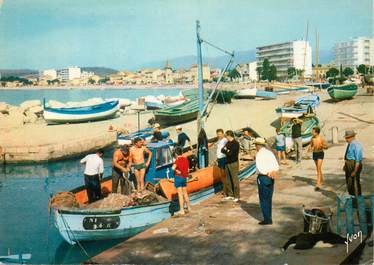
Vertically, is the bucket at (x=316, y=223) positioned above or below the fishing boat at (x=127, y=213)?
above

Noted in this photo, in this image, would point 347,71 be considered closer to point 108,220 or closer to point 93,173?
point 93,173

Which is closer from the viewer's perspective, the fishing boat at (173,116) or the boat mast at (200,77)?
the boat mast at (200,77)

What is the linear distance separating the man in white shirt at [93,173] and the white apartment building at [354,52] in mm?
174637

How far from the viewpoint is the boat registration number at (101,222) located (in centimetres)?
1150

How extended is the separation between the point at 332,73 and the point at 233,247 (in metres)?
117

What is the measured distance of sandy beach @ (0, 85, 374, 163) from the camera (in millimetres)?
27688

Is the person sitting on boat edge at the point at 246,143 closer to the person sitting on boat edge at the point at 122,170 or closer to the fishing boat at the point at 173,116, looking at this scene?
the person sitting on boat edge at the point at 122,170

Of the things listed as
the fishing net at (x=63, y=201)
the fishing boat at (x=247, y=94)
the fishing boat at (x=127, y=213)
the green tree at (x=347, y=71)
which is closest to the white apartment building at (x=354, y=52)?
the green tree at (x=347, y=71)

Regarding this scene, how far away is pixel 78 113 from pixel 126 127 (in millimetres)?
7390

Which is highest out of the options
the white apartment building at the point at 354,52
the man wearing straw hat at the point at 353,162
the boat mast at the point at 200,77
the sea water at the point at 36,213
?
the white apartment building at the point at 354,52

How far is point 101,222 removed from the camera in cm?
1157

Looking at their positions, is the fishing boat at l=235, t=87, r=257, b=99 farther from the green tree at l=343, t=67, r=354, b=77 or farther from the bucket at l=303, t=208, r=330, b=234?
the green tree at l=343, t=67, r=354, b=77

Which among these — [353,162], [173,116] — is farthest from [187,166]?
[173,116]

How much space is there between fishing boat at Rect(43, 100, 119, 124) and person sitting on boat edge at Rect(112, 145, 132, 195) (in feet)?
97.5
